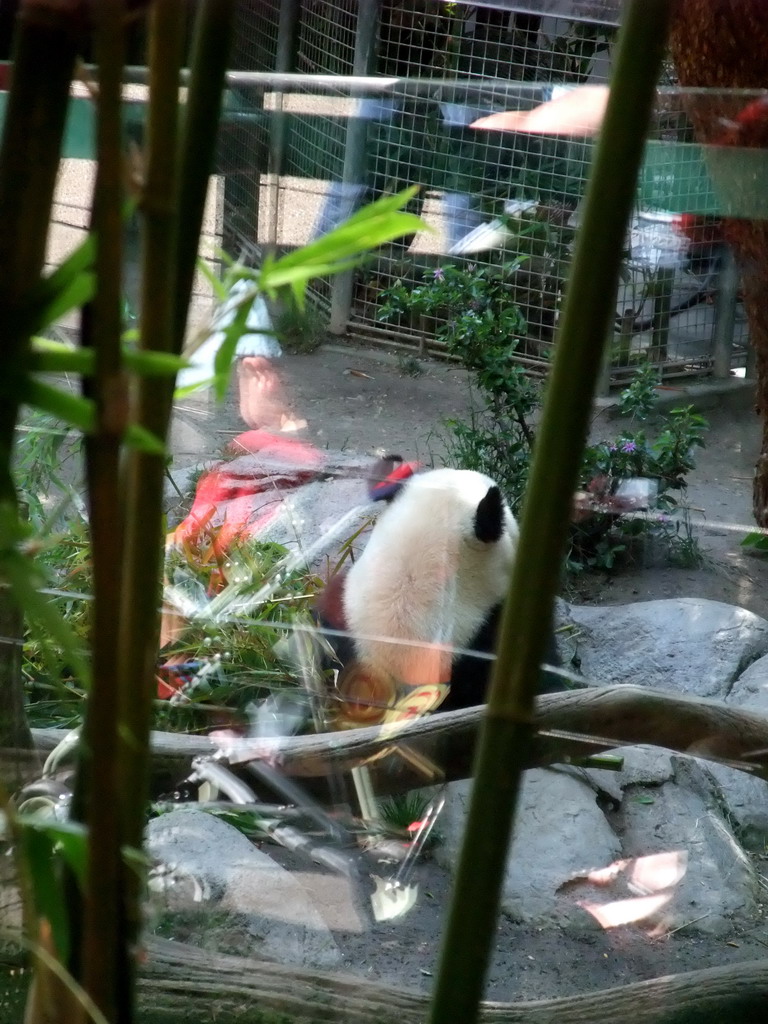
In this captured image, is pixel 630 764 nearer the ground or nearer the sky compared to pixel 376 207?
nearer the ground

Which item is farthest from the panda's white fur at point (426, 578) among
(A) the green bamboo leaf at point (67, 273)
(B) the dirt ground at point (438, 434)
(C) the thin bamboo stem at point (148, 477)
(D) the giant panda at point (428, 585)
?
(A) the green bamboo leaf at point (67, 273)

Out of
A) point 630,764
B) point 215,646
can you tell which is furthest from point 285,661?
point 630,764

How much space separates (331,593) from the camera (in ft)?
3.89

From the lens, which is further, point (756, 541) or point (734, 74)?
point (756, 541)

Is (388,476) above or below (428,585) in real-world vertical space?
above

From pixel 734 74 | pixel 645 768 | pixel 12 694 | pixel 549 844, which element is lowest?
pixel 549 844

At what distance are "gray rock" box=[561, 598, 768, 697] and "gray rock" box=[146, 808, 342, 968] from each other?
1.37 ft

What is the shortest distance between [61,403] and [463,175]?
0.81m

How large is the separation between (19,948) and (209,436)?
691 millimetres

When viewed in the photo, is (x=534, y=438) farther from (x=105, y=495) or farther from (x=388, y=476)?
(x=105, y=495)

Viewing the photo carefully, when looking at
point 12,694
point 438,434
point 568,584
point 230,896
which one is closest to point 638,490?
point 568,584

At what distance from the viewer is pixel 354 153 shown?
915 mm

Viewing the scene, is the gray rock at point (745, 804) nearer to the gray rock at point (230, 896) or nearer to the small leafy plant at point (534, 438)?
the small leafy plant at point (534, 438)

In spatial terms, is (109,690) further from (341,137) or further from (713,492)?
(713,492)
